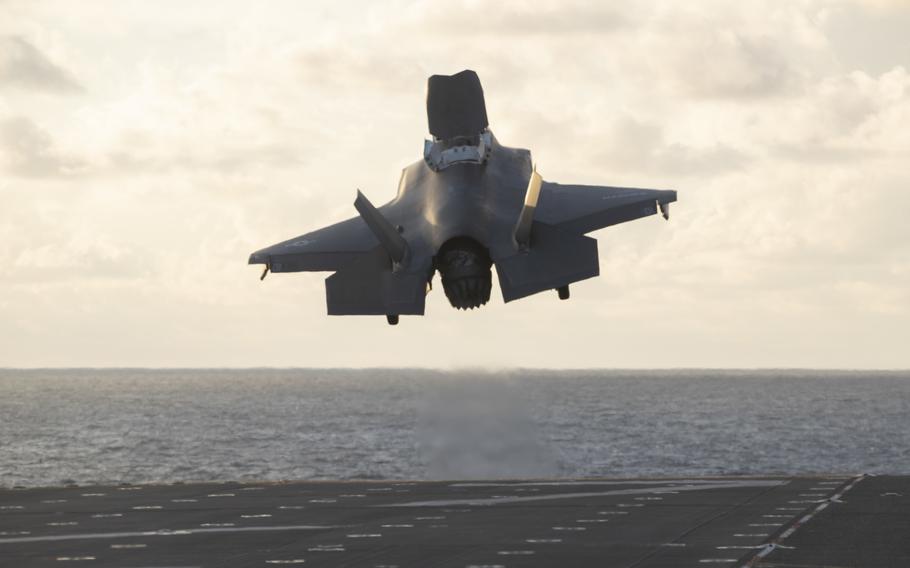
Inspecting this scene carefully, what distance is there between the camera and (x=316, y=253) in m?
28.9

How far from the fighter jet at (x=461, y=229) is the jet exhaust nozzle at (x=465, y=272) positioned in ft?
0.08

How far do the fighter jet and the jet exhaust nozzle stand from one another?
3 centimetres

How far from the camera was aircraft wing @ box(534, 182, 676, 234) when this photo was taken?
89.4 feet

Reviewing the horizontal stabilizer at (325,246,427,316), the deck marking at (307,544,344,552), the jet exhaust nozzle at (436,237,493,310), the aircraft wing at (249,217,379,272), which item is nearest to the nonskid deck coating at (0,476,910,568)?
the deck marking at (307,544,344,552)

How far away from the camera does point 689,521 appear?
4628 centimetres

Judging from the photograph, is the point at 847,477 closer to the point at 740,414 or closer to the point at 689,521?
the point at 689,521

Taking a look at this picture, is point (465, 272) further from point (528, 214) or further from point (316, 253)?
A: point (316, 253)

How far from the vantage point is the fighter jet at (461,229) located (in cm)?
2573

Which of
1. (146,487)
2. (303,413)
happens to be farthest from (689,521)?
(303,413)

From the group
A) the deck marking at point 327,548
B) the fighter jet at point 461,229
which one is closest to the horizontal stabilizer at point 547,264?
the fighter jet at point 461,229

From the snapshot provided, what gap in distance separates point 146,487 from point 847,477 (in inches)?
1469

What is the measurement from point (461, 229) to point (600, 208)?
3443 mm

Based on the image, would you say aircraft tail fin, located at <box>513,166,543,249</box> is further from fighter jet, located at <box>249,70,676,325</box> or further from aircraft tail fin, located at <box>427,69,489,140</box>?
aircraft tail fin, located at <box>427,69,489,140</box>

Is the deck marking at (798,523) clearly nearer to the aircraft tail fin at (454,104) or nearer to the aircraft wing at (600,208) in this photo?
the aircraft wing at (600,208)
